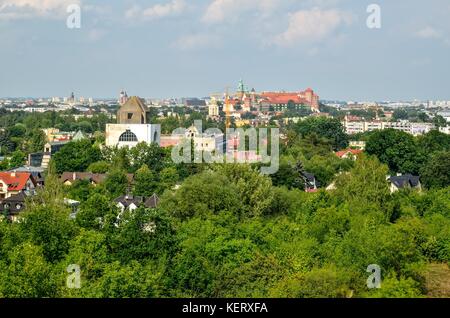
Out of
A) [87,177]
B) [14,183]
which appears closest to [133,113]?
[87,177]

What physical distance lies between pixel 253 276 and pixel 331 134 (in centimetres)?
5165

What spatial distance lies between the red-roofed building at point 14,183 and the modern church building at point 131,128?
1045 cm

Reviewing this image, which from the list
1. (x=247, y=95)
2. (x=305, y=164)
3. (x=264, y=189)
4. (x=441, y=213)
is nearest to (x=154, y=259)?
(x=264, y=189)

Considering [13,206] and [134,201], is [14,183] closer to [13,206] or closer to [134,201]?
[13,206]

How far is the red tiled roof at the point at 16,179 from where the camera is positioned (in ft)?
112

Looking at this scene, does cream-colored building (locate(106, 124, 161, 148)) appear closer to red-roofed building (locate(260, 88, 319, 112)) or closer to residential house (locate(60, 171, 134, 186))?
residential house (locate(60, 171, 134, 186))

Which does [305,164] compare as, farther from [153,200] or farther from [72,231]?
[72,231]

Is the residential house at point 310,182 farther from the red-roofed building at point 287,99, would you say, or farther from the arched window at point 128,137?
the red-roofed building at point 287,99

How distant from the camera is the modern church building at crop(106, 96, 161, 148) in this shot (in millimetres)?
45500

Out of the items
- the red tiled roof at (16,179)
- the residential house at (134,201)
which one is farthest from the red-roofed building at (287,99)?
the residential house at (134,201)

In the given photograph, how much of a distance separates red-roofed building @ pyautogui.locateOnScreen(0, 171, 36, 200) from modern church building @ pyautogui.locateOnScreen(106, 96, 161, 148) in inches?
412

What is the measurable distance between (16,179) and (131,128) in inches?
469

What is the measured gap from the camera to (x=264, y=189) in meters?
24.3

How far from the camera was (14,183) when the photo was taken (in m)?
34.3
